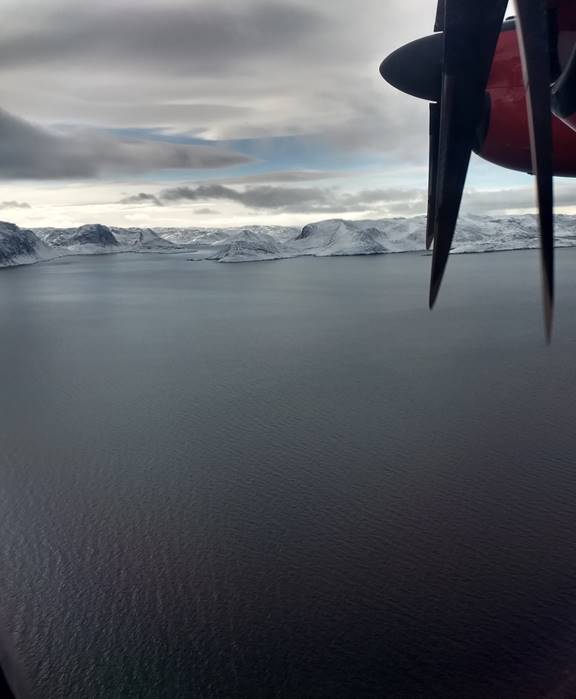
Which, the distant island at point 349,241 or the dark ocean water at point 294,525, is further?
the distant island at point 349,241

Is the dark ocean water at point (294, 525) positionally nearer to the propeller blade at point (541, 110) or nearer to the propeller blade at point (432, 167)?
the propeller blade at point (432, 167)

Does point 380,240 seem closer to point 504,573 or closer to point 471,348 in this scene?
point 471,348

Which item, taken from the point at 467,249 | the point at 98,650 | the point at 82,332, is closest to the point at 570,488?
the point at 98,650

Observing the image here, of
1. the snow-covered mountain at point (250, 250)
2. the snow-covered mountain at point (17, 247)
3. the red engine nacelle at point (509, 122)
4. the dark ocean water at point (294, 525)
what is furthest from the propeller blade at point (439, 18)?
the snow-covered mountain at point (17, 247)

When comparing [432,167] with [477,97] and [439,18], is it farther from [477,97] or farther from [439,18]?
[477,97]

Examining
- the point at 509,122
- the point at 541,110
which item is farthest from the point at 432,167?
the point at 541,110
